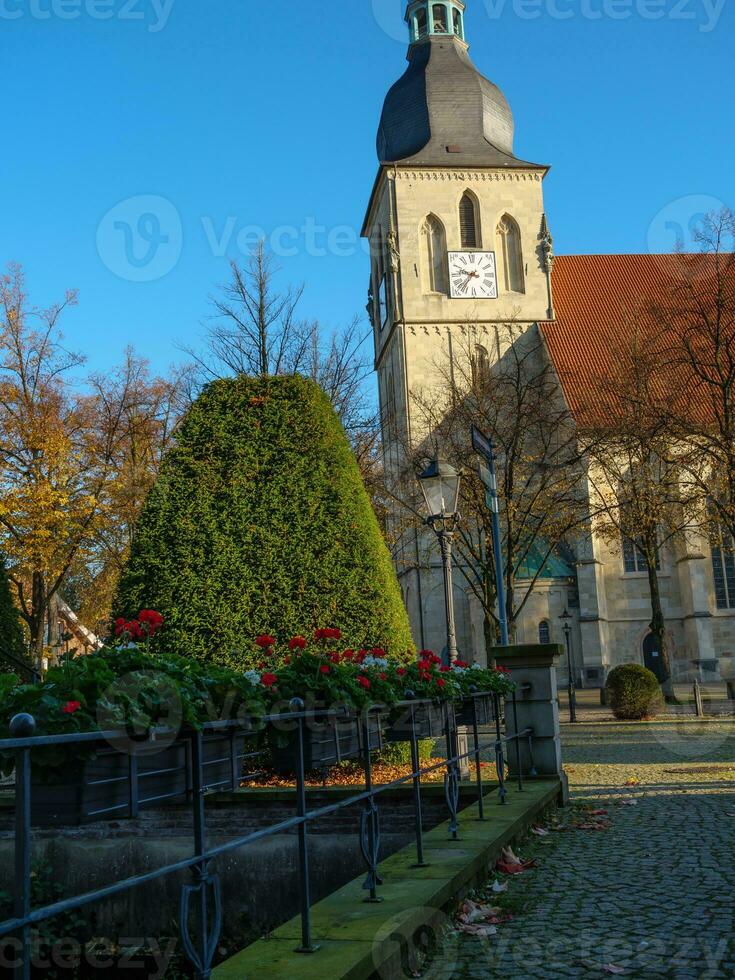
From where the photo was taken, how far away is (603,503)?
2775 centimetres

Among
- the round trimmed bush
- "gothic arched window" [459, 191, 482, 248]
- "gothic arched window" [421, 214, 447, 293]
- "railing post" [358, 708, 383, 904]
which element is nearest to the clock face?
"gothic arched window" [421, 214, 447, 293]

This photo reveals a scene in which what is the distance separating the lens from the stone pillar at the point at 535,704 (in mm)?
9289

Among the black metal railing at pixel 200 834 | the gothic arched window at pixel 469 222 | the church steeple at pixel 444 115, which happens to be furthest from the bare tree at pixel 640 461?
the black metal railing at pixel 200 834

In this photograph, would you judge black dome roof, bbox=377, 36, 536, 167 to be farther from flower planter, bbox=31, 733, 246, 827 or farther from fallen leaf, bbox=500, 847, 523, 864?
flower planter, bbox=31, 733, 246, 827

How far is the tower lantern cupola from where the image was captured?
1761 inches

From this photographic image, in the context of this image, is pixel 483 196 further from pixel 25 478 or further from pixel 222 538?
pixel 222 538

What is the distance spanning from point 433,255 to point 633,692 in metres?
25.9

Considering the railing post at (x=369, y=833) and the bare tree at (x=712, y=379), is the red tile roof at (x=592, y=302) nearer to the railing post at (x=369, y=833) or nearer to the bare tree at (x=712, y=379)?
the bare tree at (x=712, y=379)

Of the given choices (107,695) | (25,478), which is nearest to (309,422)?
(107,695)

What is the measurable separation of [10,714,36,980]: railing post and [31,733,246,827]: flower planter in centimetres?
52

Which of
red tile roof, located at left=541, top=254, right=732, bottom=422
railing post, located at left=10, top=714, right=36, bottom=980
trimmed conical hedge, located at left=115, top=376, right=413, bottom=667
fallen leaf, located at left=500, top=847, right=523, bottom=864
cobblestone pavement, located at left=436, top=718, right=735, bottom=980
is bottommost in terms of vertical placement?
cobblestone pavement, located at left=436, top=718, right=735, bottom=980

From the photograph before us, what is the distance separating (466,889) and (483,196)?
40.3 metres

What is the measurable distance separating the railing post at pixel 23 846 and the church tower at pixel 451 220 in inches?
1508

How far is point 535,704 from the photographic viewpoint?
9.38 m
